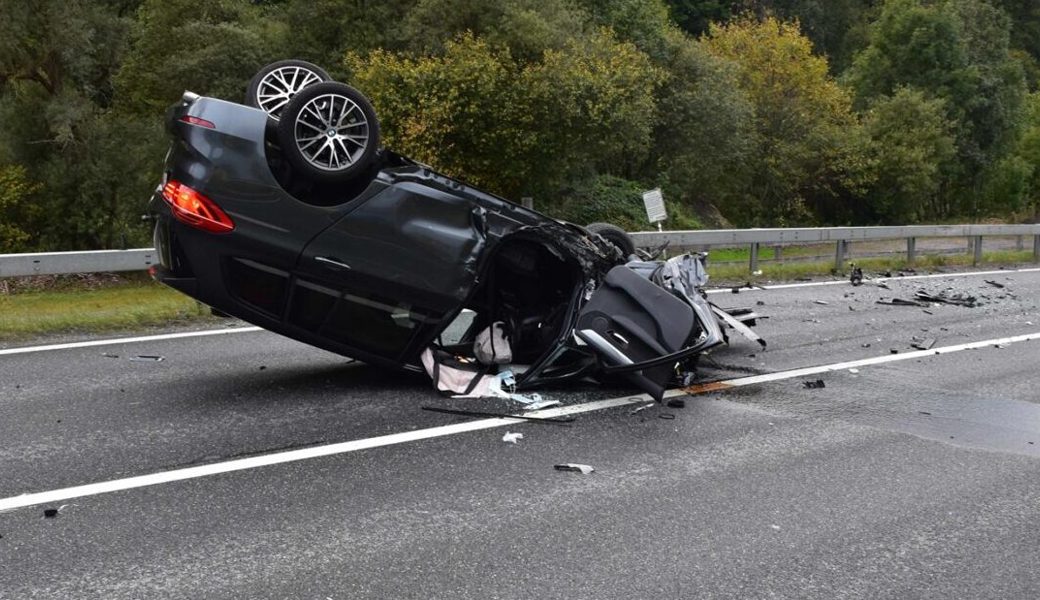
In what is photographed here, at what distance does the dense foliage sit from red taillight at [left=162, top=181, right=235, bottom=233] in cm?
1929

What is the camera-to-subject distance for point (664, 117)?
35500 millimetres

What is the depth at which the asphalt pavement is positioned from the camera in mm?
3939

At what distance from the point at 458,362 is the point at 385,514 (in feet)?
8.38

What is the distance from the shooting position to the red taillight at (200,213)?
5.94 m

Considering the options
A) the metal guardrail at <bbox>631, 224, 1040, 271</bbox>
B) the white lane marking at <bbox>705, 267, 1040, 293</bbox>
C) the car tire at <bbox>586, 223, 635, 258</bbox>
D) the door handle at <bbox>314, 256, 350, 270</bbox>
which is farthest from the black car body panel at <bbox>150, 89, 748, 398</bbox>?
the metal guardrail at <bbox>631, 224, 1040, 271</bbox>

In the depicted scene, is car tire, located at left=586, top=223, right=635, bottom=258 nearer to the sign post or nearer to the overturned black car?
the overturned black car

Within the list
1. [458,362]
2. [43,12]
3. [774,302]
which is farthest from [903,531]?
[43,12]

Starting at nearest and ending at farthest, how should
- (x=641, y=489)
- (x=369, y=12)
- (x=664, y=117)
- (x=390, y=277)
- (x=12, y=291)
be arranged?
(x=641, y=489), (x=390, y=277), (x=12, y=291), (x=369, y=12), (x=664, y=117)

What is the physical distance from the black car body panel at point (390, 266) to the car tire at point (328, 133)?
179mm

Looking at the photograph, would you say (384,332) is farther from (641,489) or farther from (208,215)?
(641,489)

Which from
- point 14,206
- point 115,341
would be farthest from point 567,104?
point 14,206

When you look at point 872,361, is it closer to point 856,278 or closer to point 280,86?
point 280,86

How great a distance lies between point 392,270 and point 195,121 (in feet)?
5.10

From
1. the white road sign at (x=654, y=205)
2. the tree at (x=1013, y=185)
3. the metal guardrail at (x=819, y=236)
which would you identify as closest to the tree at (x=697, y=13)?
the tree at (x=1013, y=185)
